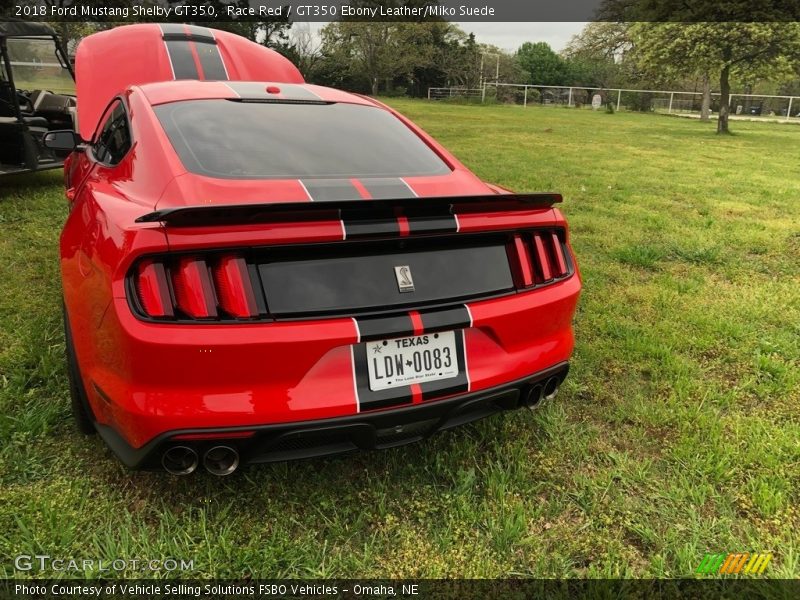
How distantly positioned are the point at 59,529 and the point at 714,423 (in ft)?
8.69

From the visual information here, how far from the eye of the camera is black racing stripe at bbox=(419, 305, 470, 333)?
1.91 metres

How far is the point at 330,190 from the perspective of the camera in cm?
202

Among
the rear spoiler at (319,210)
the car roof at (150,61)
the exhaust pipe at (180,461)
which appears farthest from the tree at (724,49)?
the exhaust pipe at (180,461)

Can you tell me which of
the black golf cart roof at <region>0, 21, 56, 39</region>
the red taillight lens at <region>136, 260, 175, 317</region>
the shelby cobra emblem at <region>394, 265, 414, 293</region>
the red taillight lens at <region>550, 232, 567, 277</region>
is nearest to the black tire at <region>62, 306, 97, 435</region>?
the red taillight lens at <region>136, 260, 175, 317</region>

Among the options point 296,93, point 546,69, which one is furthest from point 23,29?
point 546,69

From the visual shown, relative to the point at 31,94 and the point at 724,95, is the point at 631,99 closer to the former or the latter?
the point at 724,95

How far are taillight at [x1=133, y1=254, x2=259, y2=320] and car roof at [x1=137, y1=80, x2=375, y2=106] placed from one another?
1205mm

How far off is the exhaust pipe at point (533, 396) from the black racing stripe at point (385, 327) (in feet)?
2.00

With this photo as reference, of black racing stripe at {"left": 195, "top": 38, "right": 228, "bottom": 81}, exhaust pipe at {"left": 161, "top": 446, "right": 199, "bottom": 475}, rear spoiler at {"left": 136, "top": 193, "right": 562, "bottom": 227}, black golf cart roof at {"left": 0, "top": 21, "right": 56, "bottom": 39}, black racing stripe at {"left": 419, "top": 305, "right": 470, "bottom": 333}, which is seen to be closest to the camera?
rear spoiler at {"left": 136, "top": 193, "right": 562, "bottom": 227}

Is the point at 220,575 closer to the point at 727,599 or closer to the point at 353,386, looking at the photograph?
the point at 353,386

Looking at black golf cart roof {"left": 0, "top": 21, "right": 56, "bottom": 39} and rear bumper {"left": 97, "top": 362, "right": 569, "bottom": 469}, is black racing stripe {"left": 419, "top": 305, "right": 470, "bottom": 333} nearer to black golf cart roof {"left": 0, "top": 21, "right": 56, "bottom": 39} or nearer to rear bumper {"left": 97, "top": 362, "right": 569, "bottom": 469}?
rear bumper {"left": 97, "top": 362, "right": 569, "bottom": 469}

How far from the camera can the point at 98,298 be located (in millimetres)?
1852

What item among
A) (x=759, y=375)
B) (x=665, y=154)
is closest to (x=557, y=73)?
(x=665, y=154)

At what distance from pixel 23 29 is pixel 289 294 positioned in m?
7.31
